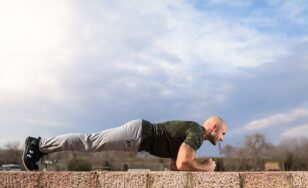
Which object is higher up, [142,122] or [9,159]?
[9,159]

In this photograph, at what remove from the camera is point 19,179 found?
5.82 metres

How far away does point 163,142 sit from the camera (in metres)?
6.90

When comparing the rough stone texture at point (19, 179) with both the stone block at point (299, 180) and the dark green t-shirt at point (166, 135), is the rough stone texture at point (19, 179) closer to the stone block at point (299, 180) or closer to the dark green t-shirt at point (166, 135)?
the dark green t-shirt at point (166, 135)

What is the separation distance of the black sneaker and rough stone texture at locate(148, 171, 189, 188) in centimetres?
155

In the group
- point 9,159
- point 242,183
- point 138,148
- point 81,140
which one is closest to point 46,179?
point 81,140

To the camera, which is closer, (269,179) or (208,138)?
(269,179)

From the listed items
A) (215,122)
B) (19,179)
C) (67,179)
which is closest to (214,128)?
(215,122)

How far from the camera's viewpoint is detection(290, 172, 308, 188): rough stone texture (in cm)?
639

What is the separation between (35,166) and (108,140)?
99cm

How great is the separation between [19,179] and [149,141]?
6.02 ft

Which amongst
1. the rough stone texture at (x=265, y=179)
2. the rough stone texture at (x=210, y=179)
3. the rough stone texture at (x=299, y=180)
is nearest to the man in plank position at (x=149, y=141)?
the rough stone texture at (x=210, y=179)

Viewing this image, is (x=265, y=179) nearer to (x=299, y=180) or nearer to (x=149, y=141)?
(x=299, y=180)

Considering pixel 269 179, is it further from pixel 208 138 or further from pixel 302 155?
pixel 302 155

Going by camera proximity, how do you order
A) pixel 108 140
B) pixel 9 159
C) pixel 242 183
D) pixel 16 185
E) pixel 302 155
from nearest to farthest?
pixel 16 185
pixel 242 183
pixel 108 140
pixel 9 159
pixel 302 155
